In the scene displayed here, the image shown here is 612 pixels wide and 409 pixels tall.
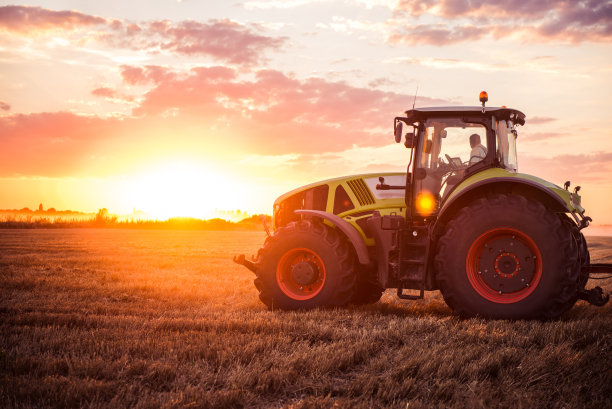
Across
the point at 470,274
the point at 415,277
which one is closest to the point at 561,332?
the point at 470,274

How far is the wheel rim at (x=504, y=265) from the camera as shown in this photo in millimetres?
7264

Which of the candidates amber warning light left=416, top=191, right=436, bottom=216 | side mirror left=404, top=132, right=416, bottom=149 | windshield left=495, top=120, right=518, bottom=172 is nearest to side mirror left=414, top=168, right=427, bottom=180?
amber warning light left=416, top=191, right=436, bottom=216

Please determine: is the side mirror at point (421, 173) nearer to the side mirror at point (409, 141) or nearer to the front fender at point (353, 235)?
the side mirror at point (409, 141)

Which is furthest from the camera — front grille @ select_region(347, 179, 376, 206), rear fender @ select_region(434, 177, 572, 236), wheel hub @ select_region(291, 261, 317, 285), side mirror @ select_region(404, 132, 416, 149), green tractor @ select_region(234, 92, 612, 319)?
front grille @ select_region(347, 179, 376, 206)

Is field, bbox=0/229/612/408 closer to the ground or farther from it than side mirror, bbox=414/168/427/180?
closer to the ground

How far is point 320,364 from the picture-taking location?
5.45 metres

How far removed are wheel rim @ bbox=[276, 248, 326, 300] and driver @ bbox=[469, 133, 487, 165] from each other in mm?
2886

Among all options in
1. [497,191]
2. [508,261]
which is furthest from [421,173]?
[508,261]

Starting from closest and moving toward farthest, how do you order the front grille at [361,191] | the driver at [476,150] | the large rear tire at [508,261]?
1. the large rear tire at [508,261]
2. the driver at [476,150]
3. the front grille at [361,191]

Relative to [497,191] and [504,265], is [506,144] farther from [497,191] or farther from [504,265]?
[504,265]

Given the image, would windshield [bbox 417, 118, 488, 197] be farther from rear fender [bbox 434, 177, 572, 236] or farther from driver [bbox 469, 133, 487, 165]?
rear fender [bbox 434, 177, 572, 236]

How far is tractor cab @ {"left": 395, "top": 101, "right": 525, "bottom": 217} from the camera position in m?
8.12

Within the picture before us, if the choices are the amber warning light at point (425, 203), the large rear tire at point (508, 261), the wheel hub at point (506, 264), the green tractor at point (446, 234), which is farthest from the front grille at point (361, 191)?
the wheel hub at point (506, 264)

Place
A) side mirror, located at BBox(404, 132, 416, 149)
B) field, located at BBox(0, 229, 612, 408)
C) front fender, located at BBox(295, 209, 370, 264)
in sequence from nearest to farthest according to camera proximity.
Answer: field, located at BBox(0, 229, 612, 408) < side mirror, located at BBox(404, 132, 416, 149) < front fender, located at BBox(295, 209, 370, 264)
